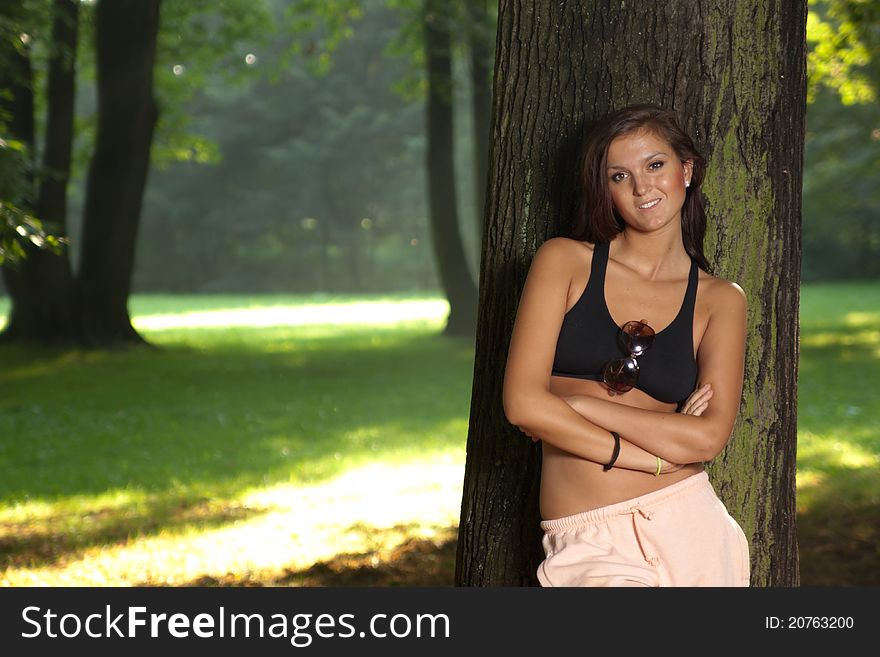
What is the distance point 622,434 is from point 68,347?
20054 millimetres

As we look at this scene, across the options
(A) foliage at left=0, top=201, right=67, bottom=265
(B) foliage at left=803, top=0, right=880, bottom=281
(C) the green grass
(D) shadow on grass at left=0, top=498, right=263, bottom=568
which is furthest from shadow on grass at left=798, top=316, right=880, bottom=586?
(A) foliage at left=0, top=201, right=67, bottom=265

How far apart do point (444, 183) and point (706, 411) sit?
2323 cm

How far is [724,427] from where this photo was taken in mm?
3240

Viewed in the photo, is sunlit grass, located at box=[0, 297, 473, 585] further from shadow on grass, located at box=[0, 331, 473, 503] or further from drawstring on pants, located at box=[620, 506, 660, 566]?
drawstring on pants, located at box=[620, 506, 660, 566]

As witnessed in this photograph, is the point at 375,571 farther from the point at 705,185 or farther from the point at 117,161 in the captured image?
the point at 117,161

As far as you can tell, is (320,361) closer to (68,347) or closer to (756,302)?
(68,347)

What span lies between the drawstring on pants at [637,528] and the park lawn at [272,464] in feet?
13.2

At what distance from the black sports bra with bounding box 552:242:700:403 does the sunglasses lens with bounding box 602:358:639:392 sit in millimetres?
32

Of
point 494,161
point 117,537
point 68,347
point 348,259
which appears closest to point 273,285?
point 348,259

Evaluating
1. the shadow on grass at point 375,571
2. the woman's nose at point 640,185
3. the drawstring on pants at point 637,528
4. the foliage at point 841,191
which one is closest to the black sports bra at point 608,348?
the woman's nose at point 640,185

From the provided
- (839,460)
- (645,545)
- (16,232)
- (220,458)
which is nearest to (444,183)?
(220,458)

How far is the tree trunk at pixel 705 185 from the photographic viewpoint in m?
3.89

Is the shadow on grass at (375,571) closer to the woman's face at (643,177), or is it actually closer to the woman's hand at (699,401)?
the woman's hand at (699,401)

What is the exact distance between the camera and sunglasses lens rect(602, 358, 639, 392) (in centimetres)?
313
